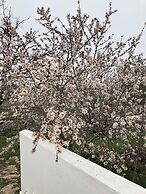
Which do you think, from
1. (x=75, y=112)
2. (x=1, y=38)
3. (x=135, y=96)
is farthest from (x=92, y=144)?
(x=1, y=38)

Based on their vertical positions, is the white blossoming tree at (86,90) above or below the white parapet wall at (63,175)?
above

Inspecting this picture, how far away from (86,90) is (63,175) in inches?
72.4

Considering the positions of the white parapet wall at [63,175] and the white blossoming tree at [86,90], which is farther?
the white blossoming tree at [86,90]

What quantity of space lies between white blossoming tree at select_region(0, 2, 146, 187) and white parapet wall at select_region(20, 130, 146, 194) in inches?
16.8

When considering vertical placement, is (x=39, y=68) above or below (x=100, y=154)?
above

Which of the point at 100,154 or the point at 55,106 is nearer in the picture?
the point at 55,106

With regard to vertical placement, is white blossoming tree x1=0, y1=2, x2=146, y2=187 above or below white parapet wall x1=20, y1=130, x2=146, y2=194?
above

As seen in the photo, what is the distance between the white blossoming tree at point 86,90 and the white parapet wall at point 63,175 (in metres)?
0.43

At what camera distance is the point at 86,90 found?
234 inches

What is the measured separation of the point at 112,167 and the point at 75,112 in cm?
115

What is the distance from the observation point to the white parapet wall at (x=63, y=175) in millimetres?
3375

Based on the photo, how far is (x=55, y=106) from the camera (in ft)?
17.5

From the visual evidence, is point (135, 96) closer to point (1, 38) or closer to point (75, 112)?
point (75, 112)

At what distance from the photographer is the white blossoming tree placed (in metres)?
5.56
